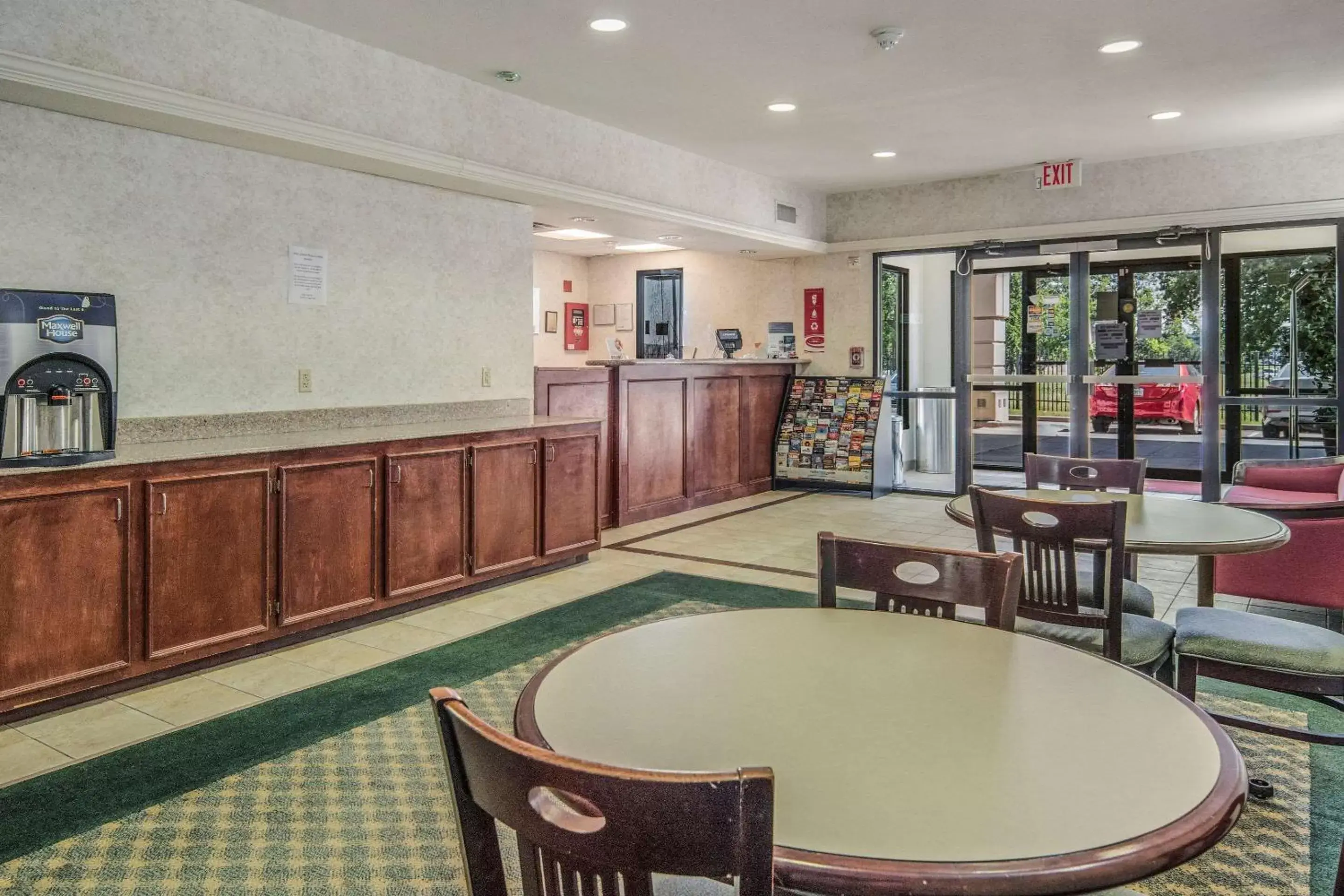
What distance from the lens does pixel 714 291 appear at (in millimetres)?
10164

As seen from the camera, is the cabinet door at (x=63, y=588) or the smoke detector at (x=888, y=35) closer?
the cabinet door at (x=63, y=588)

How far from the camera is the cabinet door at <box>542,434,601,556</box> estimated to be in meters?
5.55

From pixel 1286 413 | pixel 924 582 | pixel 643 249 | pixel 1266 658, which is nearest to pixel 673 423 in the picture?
pixel 643 249

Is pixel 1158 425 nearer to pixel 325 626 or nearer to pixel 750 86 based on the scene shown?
pixel 750 86

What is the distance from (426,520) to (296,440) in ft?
2.56

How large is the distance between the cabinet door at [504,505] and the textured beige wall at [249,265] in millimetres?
690

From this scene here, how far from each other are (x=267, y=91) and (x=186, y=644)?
2.57 metres

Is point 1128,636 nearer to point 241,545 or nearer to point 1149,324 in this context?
point 241,545

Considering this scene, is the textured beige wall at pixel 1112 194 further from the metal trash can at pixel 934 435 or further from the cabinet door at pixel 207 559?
the cabinet door at pixel 207 559

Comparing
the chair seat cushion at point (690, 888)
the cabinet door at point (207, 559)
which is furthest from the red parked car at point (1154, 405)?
the chair seat cushion at point (690, 888)

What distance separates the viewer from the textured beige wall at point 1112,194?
7008 millimetres

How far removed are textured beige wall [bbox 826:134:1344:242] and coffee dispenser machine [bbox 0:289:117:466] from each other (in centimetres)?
692

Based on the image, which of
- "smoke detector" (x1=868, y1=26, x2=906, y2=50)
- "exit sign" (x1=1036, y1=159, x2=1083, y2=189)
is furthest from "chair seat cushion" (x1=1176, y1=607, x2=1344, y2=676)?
"exit sign" (x1=1036, y1=159, x2=1083, y2=189)

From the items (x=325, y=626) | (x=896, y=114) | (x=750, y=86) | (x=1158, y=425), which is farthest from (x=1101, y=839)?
(x=1158, y=425)
